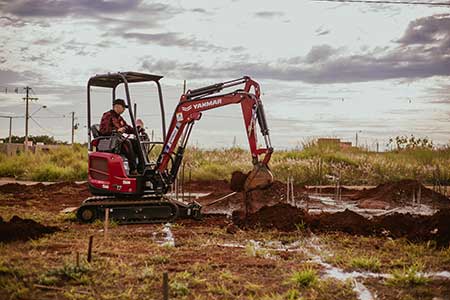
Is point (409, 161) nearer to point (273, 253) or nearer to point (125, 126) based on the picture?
point (125, 126)

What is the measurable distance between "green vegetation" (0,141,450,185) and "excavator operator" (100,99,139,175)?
15.6ft

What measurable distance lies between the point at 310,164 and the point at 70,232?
6427 mm

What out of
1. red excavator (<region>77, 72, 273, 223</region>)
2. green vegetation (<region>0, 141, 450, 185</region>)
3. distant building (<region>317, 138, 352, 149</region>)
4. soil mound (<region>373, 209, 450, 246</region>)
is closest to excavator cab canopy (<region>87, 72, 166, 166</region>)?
red excavator (<region>77, 72, 273, 223</region>)

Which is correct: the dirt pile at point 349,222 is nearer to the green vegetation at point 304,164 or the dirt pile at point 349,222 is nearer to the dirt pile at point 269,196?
the dirt pile at point 269,196

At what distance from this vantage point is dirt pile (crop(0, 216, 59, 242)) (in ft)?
16.7

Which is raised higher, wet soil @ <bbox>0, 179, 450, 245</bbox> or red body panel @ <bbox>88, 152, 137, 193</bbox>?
red body panel @ <bbox>88, 152, 137, 193</bbox>

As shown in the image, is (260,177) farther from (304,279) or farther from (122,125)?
(304,279)

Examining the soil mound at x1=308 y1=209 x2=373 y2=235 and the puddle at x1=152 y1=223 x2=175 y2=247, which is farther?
the soil mound at x1=308 y1=209 x2=373 y2=235

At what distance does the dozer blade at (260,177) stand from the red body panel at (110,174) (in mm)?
1239

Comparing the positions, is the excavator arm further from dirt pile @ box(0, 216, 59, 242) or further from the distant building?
the distant building

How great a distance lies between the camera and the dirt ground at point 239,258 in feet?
12.2

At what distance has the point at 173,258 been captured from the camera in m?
4.61

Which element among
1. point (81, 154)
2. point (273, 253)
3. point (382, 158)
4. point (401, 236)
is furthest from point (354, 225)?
point (81, 154)

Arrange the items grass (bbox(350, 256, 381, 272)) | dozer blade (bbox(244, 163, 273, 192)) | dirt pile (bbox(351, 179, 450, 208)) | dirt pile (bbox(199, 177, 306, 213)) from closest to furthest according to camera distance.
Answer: grass (bbox(350, 256, 381, 272))
dozer blade (bbox(244, 163, 273, 192))
dirt pile (bbox(199, 177, 306, 213))
dirt pile (bbox(351, 179, 450, 208))
